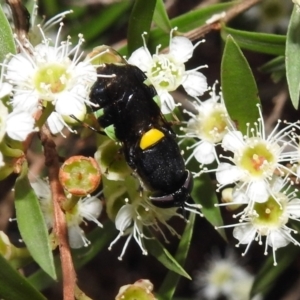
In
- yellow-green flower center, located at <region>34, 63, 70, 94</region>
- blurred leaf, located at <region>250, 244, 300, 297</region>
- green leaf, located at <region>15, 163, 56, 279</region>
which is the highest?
yellow-green flower center, located at <region>34, 63, 70, 94</region>

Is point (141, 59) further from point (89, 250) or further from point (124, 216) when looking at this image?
point (89, 250)

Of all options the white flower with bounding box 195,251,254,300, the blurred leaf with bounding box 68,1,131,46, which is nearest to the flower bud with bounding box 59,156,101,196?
the blurred leaf with bounding box 68,1,131,46

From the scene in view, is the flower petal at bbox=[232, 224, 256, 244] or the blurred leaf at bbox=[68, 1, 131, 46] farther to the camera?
the blurred leaf at bbox=[68, 1, 131, 46]

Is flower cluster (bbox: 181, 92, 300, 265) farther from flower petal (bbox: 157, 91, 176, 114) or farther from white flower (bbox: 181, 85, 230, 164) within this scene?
flower petal (bbox: 157, 91, 176, 114)

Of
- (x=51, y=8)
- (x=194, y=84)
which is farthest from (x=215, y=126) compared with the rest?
(x=51, y=8)

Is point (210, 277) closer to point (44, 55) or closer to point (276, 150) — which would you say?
point (276, 150)

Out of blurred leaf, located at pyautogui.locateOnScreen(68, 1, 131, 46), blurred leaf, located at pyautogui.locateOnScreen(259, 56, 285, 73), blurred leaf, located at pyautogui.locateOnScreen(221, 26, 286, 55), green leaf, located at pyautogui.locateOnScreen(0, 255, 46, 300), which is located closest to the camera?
green leaf, located at pyautogui.locateOnScreen(0, 255, 46, 300)
